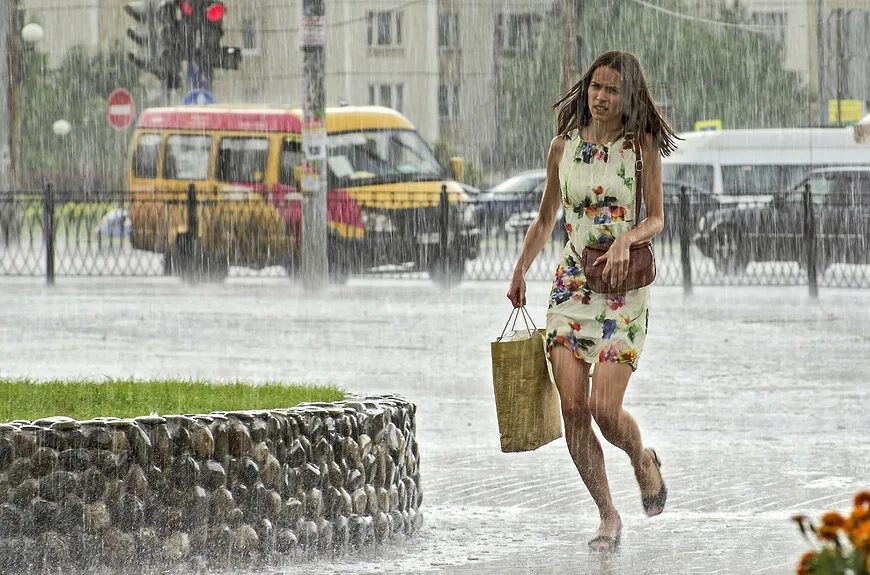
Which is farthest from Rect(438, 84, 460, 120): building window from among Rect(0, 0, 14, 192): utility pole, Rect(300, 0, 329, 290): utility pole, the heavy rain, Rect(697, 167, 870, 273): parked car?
Rect(300, 0, 329, 290): utility pole

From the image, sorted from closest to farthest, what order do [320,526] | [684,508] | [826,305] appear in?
[320,526]
[684,508]
[826,305]

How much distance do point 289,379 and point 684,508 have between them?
5420 millimetres

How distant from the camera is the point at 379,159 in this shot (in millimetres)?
24719

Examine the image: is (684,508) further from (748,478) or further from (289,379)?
(289,379)

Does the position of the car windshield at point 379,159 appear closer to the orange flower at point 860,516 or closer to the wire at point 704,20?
the orange flower at point 860,516

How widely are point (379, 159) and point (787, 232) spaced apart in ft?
18.3

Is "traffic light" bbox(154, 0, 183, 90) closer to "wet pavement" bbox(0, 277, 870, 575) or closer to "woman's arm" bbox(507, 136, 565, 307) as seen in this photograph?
"wet pavement" bbox(0, 277, 870, 575)

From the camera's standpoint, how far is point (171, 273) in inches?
974

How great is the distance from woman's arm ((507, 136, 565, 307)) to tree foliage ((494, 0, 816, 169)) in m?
51.6

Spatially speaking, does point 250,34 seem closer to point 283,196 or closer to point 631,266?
point 283,196

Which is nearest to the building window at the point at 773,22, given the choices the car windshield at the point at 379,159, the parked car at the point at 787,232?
the car windshield at the point at 379,159

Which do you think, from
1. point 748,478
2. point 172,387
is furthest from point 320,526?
point 748,478

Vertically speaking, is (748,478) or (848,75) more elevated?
(848,75)

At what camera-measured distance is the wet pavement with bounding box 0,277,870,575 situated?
21.3ft
